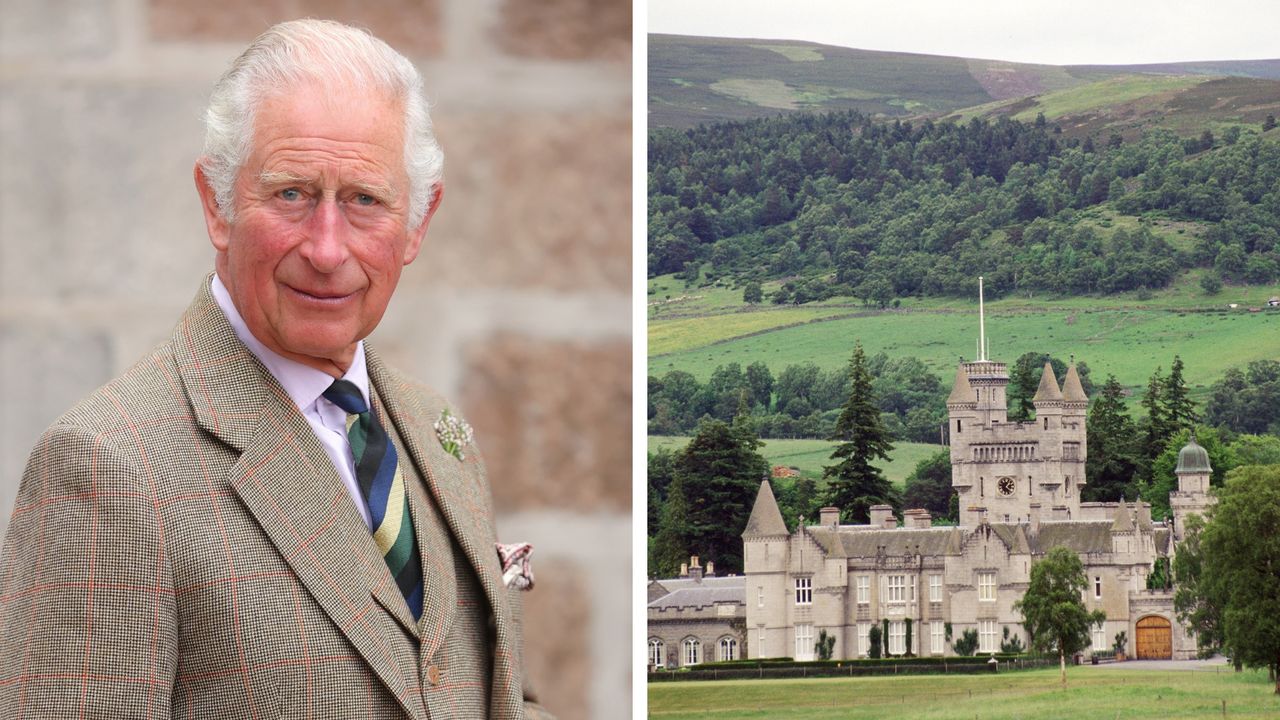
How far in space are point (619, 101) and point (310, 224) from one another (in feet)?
3.23

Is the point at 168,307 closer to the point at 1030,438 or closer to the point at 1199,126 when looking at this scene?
the point at 1030,438

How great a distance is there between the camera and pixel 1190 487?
2.73 m

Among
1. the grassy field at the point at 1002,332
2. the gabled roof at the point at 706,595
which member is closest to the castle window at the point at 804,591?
the gabled roof at the point at 706,595

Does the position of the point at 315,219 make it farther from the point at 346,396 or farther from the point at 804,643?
the point at 804,643

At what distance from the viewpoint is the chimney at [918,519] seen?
9.21 ft

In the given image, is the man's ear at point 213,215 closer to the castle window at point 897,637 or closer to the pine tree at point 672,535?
the pine tree at point 672,535

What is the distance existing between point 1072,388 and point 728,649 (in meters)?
0.86

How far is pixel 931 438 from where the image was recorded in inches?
110

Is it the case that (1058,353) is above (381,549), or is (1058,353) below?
above

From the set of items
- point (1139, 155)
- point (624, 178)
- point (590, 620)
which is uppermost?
point (1139, 155)

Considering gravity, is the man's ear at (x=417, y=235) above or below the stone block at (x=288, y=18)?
below

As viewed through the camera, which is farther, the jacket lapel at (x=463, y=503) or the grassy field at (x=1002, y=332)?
the grassy field at (x=1002, y=332)

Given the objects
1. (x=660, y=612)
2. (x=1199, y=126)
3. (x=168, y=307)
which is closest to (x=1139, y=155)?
(x=1199, y=126)

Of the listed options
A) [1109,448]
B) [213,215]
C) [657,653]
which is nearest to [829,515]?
[657,653]
